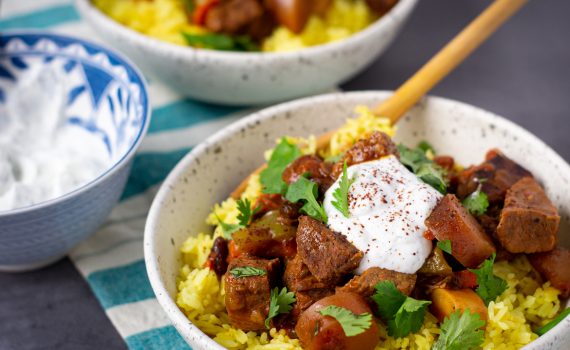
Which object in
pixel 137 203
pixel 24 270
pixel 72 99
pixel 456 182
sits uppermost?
pixel 456 182

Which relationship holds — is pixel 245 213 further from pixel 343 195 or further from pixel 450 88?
pixel 450 88

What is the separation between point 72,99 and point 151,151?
46cm

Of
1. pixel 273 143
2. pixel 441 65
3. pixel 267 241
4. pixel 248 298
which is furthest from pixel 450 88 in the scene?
pixel 248 298

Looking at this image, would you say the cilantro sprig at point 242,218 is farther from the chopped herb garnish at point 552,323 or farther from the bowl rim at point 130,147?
the chopped herb garnish at point 552,323

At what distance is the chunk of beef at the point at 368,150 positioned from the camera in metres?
2.69

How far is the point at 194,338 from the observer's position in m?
2.24

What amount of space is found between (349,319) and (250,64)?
66.0 inches

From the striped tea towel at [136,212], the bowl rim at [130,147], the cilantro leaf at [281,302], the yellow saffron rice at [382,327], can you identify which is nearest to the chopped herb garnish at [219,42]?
the striped tea towel at [136,212]

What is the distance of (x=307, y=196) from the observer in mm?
2584

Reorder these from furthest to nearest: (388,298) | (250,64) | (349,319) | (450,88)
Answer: (450,88) → (250,64) → (388,298) → (349,319)

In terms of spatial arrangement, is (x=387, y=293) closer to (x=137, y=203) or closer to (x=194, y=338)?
(x=194, y=338)

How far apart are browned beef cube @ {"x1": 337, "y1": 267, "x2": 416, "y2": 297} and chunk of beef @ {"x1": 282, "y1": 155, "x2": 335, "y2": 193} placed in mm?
455

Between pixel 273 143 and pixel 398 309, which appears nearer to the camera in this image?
pixel 398 309

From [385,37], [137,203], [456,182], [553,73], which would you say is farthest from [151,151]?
[553,73]
